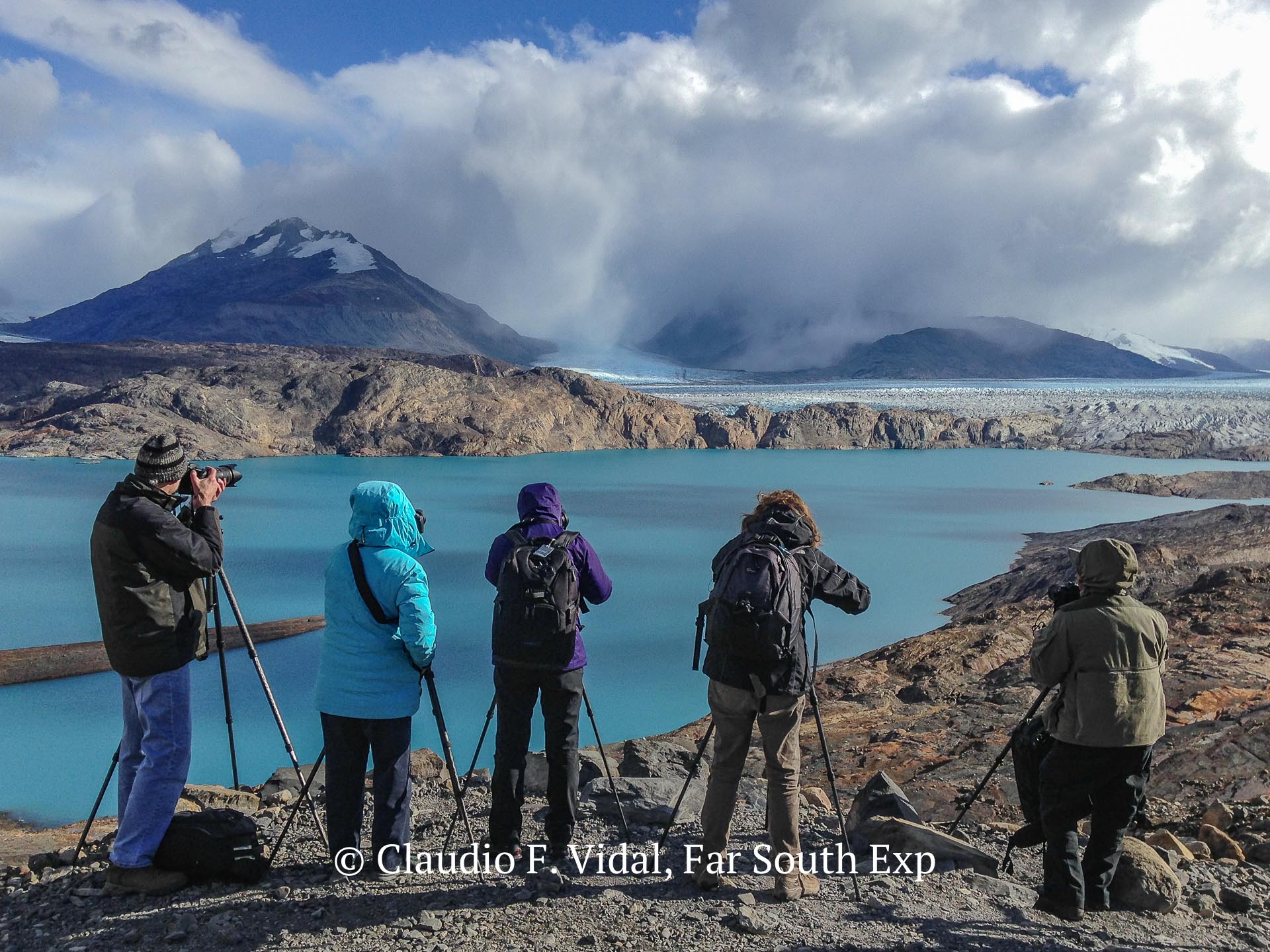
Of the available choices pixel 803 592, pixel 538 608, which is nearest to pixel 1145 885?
pixel 803 592

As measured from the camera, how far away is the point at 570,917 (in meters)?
3.19

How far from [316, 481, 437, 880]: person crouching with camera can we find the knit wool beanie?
0.61 meters

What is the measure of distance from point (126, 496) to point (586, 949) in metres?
2.06

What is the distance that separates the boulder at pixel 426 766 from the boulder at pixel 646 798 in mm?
1626

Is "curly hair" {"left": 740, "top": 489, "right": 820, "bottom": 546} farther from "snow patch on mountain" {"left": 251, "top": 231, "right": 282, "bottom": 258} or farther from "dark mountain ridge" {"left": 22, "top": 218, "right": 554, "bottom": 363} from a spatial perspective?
"snow patch on mountain" {"left": 251, "top": 231, "right": 282, "bottom": 258}

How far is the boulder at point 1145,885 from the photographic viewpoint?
11.4 ft

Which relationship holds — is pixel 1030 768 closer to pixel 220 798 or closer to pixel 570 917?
pixel 570 917

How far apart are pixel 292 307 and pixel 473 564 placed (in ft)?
512

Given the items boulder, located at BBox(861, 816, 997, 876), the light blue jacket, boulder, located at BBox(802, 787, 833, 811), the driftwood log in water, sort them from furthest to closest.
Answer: the driftwood log in water < boulder, located at BBox(802, 787, 833, 811) < boulder, located at BBox(861, 816, 997, 876) < the light blue jacket

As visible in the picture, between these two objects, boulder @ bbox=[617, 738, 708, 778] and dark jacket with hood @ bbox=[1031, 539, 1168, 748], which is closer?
dark jacket with hood @ bbox=[1031, 539, 1168, 748]

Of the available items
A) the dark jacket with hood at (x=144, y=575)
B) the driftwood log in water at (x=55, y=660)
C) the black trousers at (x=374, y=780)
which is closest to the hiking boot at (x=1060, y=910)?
the black trousers at (x=374, y=780)

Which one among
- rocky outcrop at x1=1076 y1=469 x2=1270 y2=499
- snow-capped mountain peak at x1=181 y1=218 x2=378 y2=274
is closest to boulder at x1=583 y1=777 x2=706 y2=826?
rocky outcrop at x1=1076 y1=469 x2=1270 y2=499

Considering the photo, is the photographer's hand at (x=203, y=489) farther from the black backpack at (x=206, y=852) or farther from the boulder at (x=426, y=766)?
the boulder at (x=426, y=766)

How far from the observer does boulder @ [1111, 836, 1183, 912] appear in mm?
3465
